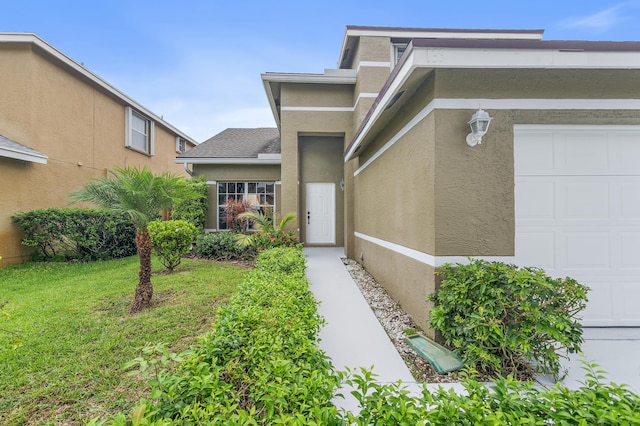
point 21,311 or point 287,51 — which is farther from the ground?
point 287,51

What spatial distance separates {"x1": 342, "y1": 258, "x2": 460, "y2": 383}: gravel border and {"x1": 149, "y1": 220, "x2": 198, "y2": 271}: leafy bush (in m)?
4.71

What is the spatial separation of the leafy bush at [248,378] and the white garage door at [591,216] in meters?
3.37

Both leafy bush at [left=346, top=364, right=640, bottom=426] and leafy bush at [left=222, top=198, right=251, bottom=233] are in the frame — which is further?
leafy bush at [left=222, top=198, right=251, bottom=233]

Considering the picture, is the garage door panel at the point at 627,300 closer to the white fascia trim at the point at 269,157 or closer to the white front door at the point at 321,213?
the white front door at the point at 321,213

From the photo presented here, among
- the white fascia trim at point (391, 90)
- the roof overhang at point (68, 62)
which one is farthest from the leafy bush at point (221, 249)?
the roof overhang at point (68, 62)

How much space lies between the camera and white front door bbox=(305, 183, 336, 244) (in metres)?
11.1

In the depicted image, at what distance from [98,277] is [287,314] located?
6.85 m

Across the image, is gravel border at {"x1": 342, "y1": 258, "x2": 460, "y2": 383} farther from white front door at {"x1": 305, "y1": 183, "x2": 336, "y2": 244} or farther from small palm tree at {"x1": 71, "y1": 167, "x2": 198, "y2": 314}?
small palm tree at {"x1": 71, "y1": 167, "x2": 198, "y2": 314}

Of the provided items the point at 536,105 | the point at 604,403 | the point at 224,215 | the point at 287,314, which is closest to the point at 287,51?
the point at 224,215

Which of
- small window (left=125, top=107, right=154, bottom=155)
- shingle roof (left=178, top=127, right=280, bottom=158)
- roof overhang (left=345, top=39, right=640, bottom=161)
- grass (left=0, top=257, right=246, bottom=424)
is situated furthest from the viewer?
small window (left=125, top=107, right=154, bottom=155)

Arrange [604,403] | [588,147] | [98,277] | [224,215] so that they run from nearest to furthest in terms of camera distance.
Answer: [604,403] < [588,147] < [98,277] < [224,215]

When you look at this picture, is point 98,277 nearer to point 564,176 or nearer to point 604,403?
point 604,403

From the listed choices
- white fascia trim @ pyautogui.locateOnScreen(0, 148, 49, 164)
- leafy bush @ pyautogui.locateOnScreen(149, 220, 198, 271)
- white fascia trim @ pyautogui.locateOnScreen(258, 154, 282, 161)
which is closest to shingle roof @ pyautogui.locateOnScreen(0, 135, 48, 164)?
white fascia trim @ pyautogui.locateOnScreen(0, 148, 49, 164)

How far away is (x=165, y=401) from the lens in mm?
1564
